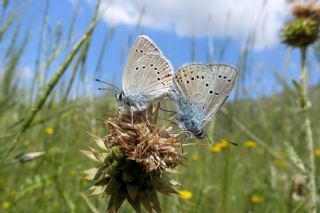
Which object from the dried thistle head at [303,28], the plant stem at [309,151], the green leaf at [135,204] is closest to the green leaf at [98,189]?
the green leaf at [135,204]

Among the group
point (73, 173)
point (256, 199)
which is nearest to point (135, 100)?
point (73, 173)

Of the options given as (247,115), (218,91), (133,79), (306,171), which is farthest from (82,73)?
(247,115)

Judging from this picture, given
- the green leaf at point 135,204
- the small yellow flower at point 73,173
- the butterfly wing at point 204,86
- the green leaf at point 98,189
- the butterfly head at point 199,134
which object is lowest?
the green leaf at point 135,204

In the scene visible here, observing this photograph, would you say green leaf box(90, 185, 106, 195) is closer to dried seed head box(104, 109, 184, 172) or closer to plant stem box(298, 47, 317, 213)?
dried seed head box(104, 109, 184, 172)

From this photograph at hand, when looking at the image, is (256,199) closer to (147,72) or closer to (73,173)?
(73,173)

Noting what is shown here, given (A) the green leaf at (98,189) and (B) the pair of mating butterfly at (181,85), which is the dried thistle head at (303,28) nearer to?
(B) the pair of mating butterfly at (181,85)
